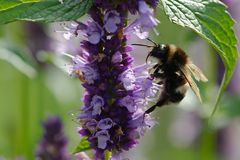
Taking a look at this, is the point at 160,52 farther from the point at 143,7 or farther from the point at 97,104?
the point at 143,7

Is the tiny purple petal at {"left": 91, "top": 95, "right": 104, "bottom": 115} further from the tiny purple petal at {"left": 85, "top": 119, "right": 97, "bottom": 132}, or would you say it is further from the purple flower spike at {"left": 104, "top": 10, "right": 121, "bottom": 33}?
the purple flower spike at {"left": 104, "top": 10, "right": 121, "bottom": 33}

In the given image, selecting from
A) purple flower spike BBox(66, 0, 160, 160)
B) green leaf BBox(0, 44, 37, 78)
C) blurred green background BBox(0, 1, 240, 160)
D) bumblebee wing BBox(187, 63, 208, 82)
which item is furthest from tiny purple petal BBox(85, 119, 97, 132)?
green leaf BBox(0, 44, 37, 78)

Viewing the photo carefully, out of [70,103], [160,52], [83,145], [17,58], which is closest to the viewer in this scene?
[83,145]

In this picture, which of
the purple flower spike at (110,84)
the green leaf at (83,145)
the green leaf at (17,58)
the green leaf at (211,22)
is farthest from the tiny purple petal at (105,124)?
the green leaf at (17,58)

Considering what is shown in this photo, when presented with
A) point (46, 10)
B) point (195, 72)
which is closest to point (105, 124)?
point (46, 10)

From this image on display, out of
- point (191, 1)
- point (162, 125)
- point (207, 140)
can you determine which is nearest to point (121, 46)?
point (191, 1)

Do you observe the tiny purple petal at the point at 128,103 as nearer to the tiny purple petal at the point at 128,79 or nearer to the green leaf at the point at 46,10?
the tiny purple petal at the point at 128,79
